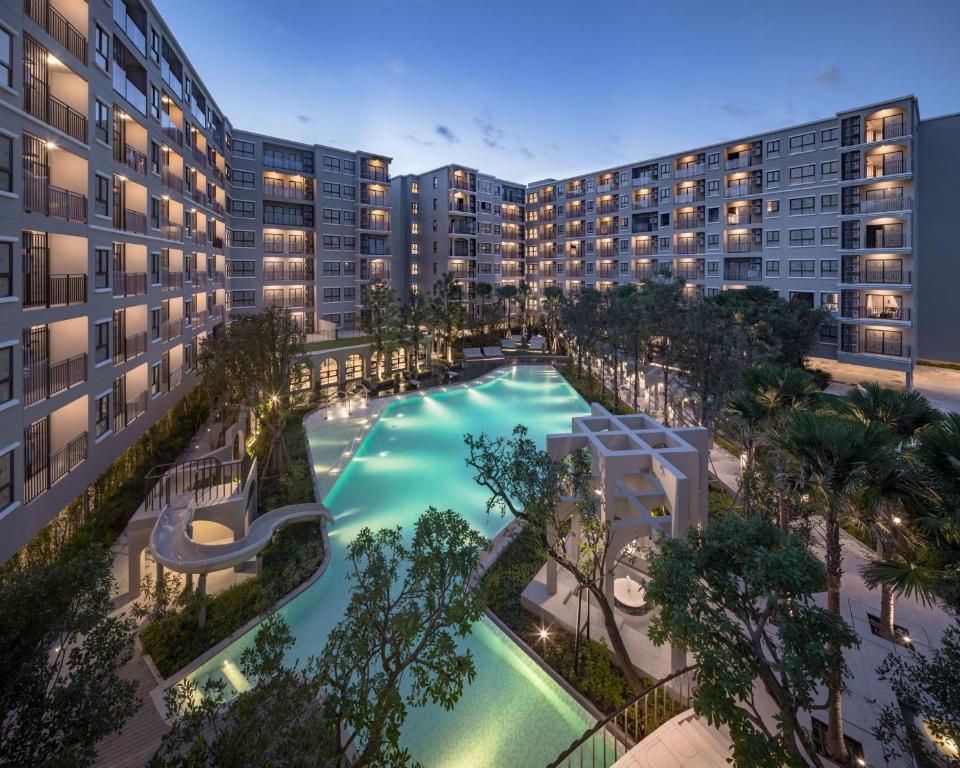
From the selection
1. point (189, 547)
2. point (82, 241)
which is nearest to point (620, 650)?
point (189, 547)

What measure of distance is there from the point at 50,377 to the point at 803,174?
49799 mm

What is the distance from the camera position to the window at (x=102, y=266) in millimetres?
17578

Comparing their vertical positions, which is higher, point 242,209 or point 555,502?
point 242,209

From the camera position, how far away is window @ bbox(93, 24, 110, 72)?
17156 millimetres

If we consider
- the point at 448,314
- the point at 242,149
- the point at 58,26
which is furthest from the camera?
the point at 448,314

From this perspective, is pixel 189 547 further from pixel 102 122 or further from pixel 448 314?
pixel 448 314

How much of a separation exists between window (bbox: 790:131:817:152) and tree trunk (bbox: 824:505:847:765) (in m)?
42.6

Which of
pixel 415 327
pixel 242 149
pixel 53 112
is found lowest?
pixel 415 327

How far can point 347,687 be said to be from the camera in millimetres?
6438

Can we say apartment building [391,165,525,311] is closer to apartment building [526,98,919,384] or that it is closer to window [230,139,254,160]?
apartment building [526,98,919,384]

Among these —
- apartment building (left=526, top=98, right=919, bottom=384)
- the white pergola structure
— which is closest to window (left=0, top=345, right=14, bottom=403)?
the white pergola structure

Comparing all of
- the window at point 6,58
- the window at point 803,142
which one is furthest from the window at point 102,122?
the window at point 803,142

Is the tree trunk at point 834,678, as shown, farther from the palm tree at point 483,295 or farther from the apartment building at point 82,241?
the palm tree at point 483,295

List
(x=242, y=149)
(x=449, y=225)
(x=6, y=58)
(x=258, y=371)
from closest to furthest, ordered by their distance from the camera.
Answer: (x=6, y=58) → (x=258, y=371) → (x=242, y=149) → (x=449, y=225)
